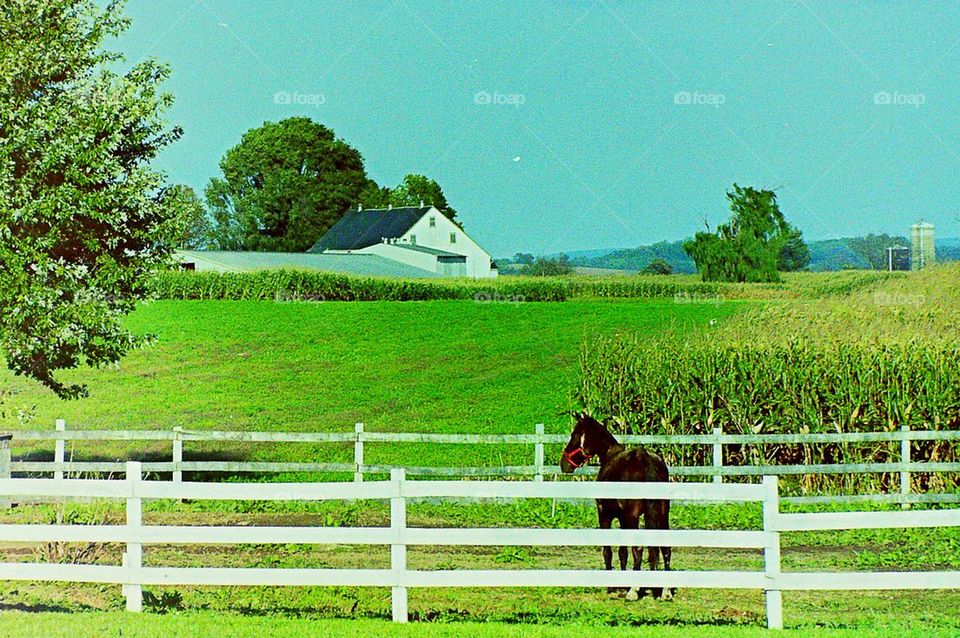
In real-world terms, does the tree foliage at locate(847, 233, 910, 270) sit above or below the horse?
above

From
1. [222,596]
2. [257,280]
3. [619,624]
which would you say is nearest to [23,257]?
[222,596]

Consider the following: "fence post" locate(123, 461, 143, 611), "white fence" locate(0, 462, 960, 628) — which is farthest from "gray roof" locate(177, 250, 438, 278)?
"white fence" locate(0, 462, 960, 628)

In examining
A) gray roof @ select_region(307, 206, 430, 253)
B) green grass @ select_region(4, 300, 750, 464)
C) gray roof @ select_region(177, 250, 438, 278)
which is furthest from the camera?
gray roof @ select_region(307, 206, 430, 253)

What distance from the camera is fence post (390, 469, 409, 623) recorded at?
34.0ft

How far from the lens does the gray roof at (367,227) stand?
64938mm

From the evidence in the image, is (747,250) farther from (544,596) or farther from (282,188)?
(544,596)

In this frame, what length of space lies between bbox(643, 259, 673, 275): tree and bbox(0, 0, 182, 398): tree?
45.0m

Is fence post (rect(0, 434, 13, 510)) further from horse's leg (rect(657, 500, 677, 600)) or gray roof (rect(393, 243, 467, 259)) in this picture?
gray roof (rect(393, 243, 467, 259))

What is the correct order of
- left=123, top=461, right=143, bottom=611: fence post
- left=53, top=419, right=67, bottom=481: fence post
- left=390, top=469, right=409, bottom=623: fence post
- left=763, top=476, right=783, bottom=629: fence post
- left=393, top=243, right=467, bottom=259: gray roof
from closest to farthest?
left=763, top=476, right=783, bottom=629: fence post
left=390, top=469, right=409, bottom=623: fence post
left=123, top=461, right=143, bottom=611: fence post
left=53, top=419, right=67, bottom=481: fence post
left=393, top=243, right=467, bottom=259: gray roof

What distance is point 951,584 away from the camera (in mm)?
10148

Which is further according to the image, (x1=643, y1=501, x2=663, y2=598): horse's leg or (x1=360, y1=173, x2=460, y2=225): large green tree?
(x1=360, y1=173, x2=460, y2=225): large green tree

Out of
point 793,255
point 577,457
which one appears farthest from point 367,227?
point 577,457

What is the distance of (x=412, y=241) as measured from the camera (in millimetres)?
64875

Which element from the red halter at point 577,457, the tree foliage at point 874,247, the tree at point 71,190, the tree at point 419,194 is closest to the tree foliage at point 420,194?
the tree at point 419,194
